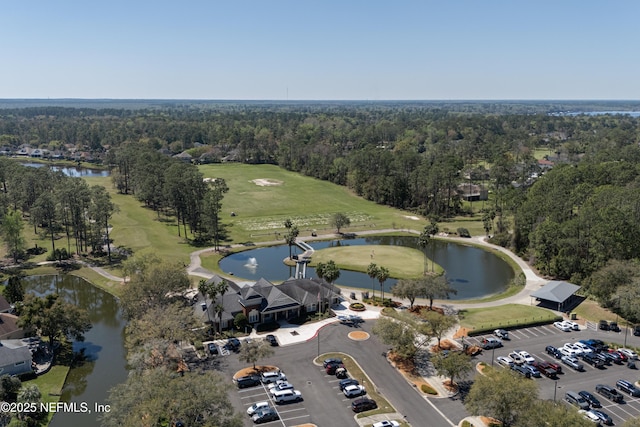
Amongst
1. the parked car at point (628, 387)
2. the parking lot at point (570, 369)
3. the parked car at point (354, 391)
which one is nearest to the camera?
the parking lot at point (570, 369)

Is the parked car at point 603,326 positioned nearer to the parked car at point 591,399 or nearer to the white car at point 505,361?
the white car at point 505,361

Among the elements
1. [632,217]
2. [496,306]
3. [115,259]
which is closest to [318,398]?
[496,306]

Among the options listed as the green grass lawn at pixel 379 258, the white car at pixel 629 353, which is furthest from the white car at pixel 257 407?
the green grass lawn at pixel 379 258

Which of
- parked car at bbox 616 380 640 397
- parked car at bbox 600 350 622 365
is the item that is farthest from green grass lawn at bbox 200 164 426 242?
parked car at bbox 616 380 640 397

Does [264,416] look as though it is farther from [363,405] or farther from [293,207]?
[293,207]

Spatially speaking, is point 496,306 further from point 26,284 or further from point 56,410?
point 26,284

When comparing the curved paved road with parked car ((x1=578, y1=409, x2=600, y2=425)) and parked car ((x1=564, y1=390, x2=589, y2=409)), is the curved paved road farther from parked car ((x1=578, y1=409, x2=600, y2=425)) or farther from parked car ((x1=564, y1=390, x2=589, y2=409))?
parked car ((x1=578, y1=409, x2=600, y2=425))
